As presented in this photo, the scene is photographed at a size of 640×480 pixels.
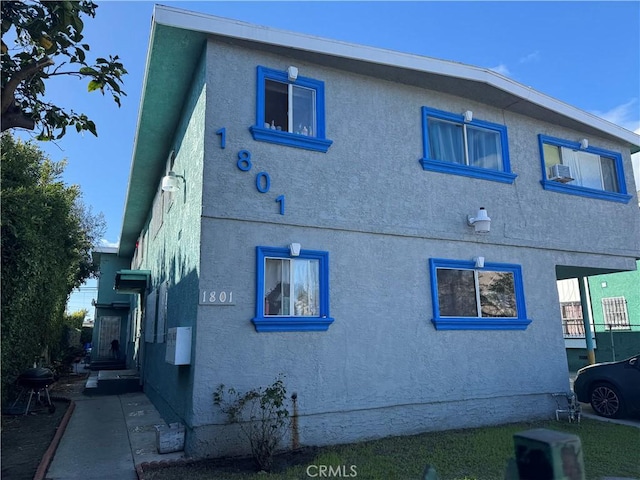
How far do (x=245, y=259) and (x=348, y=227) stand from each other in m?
1.90

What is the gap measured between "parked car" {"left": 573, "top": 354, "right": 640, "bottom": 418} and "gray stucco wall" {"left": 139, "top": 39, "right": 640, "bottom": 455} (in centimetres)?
119

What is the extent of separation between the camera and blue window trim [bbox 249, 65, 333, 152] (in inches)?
293

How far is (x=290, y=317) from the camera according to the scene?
707 cm

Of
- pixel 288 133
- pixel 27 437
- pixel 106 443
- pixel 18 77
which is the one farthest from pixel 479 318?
pixel 27 437

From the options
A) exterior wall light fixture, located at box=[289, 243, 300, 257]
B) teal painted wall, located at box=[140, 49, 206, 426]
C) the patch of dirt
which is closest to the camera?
the patch of dirt

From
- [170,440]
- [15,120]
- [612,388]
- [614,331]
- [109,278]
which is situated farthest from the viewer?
[109,278]

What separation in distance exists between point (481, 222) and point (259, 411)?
5.33 m

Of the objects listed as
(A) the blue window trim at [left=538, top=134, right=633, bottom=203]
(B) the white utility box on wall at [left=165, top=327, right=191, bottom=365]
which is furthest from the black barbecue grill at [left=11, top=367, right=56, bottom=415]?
(A) the blue window trim at [left=538, top=134, right=633, bottom=203]

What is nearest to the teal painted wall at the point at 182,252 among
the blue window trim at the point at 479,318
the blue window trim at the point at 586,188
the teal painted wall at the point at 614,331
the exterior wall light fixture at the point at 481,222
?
the blue window trim at the point at 479,318

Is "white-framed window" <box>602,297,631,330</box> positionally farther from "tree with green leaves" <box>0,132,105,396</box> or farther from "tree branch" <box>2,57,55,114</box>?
"tree branch" <box>2,57,55,114</box>

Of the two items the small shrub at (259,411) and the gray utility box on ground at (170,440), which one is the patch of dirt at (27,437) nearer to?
the gray utility box on ground at (170,440)

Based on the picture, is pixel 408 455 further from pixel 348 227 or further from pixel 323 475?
pixel 348 227

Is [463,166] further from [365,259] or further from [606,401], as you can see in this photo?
[606,401]

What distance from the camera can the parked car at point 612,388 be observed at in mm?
9320
